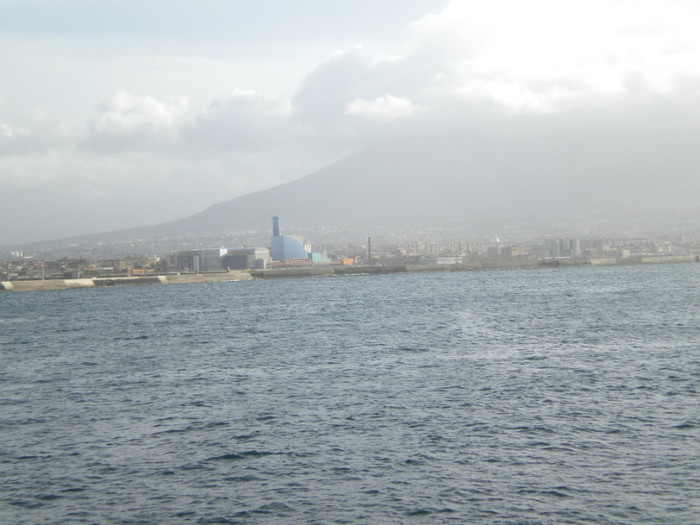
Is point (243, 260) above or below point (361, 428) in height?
above

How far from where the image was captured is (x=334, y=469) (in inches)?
500

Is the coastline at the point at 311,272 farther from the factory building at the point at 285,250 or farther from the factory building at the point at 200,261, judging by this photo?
the factory building at the point at 285,250

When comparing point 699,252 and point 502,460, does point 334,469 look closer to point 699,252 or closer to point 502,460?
point 502,460

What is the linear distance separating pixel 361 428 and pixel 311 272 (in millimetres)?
101741

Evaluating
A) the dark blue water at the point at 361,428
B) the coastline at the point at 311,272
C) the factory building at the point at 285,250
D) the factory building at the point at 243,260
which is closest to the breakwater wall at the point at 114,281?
the coastline at the point at 311,272

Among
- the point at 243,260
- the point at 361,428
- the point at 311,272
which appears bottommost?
the point at 361,428

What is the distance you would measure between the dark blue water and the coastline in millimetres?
72379

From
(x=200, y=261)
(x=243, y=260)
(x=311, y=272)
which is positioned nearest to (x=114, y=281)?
(x=200, y=261)

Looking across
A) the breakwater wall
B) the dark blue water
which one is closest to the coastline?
the breakwater wall

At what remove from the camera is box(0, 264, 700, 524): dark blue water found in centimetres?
1109

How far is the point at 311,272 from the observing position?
117 meters

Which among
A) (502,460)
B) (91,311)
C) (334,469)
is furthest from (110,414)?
(91,311)

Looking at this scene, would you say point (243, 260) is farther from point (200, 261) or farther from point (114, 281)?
point (114, 281)

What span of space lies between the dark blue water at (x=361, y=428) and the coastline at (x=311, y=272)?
7238 cm
